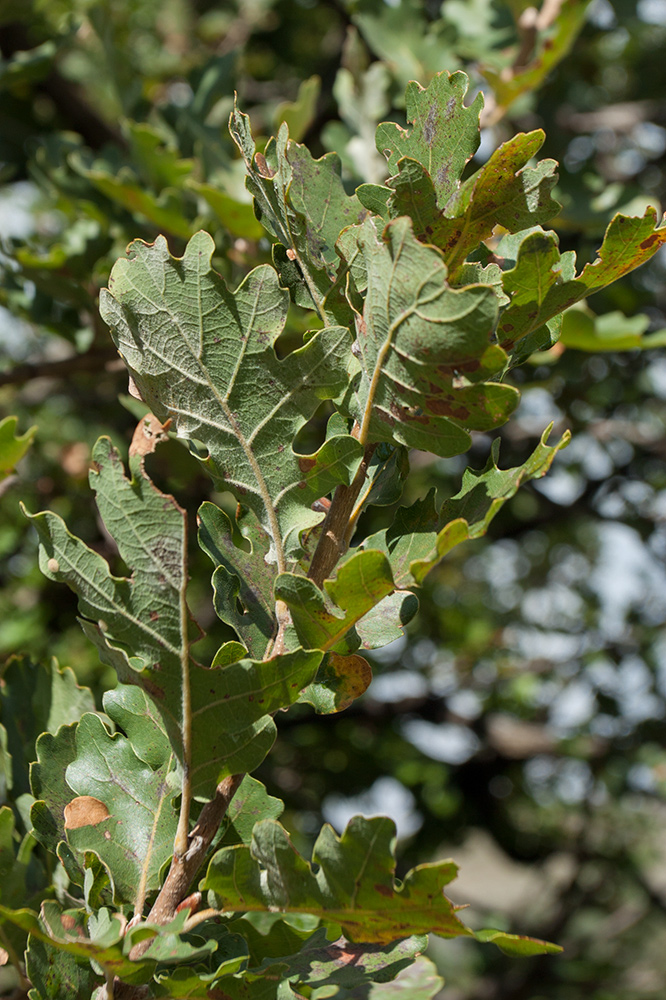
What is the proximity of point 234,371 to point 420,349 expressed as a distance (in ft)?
0.72

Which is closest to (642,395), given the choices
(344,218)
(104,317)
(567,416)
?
(567,416)

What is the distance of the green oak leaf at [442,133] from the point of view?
2.82 ft

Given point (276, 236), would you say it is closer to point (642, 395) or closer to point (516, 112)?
point (516, 112)

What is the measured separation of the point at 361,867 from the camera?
2.41 feet

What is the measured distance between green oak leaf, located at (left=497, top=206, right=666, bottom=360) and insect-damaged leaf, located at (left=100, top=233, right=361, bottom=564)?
18 centimetres

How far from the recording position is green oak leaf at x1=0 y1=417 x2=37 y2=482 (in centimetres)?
125

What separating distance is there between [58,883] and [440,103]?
1.03 m

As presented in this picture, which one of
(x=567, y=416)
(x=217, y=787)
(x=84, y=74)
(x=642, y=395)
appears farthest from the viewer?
(x=84, y=74)

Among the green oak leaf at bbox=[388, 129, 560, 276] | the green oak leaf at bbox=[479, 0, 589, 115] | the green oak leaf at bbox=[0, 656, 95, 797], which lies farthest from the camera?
the green oak leaf at bbox=[479, 0, 589, 115]

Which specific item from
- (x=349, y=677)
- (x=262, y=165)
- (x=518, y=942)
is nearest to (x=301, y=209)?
(x=262, y=165)

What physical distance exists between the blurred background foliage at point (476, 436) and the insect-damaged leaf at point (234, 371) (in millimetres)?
852

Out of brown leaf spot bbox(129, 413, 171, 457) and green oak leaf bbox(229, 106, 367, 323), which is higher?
green oak leaf bbox(229, 106, 367, 323)

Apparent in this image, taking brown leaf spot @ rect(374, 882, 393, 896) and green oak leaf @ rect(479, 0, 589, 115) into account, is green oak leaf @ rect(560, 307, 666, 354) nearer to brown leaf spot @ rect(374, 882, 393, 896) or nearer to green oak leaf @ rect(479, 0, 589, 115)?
green oak leaf @ rect(479, 0, 589, 115)

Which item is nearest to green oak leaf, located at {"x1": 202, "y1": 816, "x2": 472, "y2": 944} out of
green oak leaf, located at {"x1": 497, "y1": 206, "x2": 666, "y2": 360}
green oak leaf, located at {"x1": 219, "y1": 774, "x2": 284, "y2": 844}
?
green oak leaf, located at {"x1": 219, "y1": 774, "x2": 284, "y2": 844}
